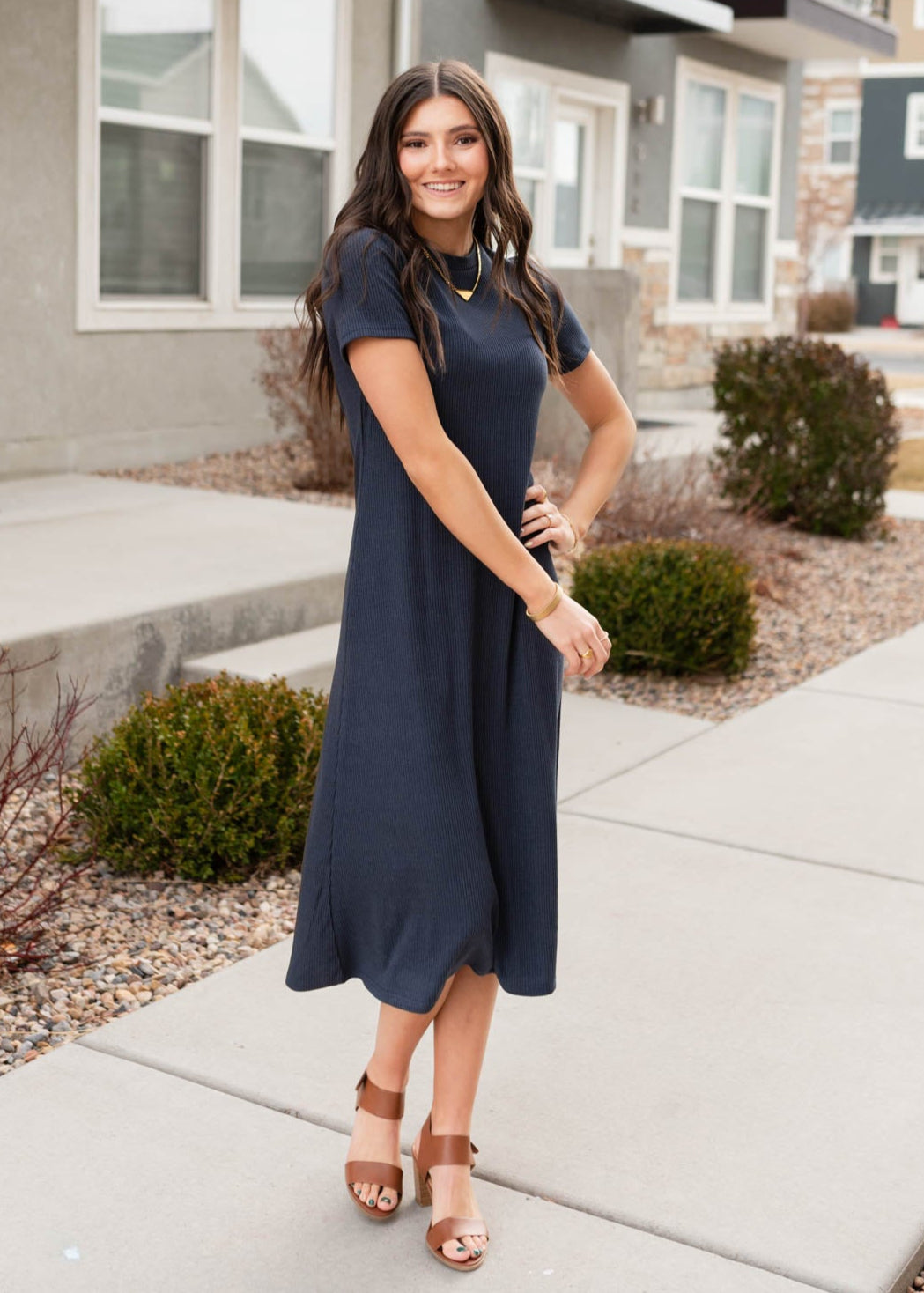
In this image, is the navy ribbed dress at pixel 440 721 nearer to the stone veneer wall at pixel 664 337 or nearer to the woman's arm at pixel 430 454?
the woman's arm at pixel 430 454

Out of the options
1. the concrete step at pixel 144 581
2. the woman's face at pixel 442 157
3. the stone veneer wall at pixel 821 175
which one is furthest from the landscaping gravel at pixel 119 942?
the stone veneer wall at pixel 821 175

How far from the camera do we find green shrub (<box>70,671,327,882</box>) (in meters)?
3.94

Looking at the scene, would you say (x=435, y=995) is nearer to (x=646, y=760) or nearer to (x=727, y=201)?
(x=646, y=760)

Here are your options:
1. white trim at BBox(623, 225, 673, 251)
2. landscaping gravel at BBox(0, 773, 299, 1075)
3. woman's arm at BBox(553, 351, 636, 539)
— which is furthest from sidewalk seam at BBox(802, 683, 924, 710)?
white trim at BBox(623, 225, 673, 251)

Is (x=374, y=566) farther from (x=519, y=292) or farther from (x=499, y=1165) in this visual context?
(x=499, y=1165)

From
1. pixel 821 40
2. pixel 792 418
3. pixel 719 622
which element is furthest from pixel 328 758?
pixel 821 40

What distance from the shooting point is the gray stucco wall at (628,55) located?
10.9 meters

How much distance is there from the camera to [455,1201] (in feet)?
7.99

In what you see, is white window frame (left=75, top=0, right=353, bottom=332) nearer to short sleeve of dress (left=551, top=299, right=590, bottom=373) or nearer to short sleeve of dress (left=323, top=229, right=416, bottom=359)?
short sleeve of dress (left=551, top=299, right=590, bottom=373)

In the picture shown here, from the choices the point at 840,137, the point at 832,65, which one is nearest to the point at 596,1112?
the point at 832,65

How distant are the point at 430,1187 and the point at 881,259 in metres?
42.0

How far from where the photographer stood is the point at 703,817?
178 inches

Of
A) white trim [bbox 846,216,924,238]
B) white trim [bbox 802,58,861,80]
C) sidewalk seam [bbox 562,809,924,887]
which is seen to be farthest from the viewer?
white trim [bbox 846,216,924,238]

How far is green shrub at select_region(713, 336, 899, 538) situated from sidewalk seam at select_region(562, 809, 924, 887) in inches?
173
